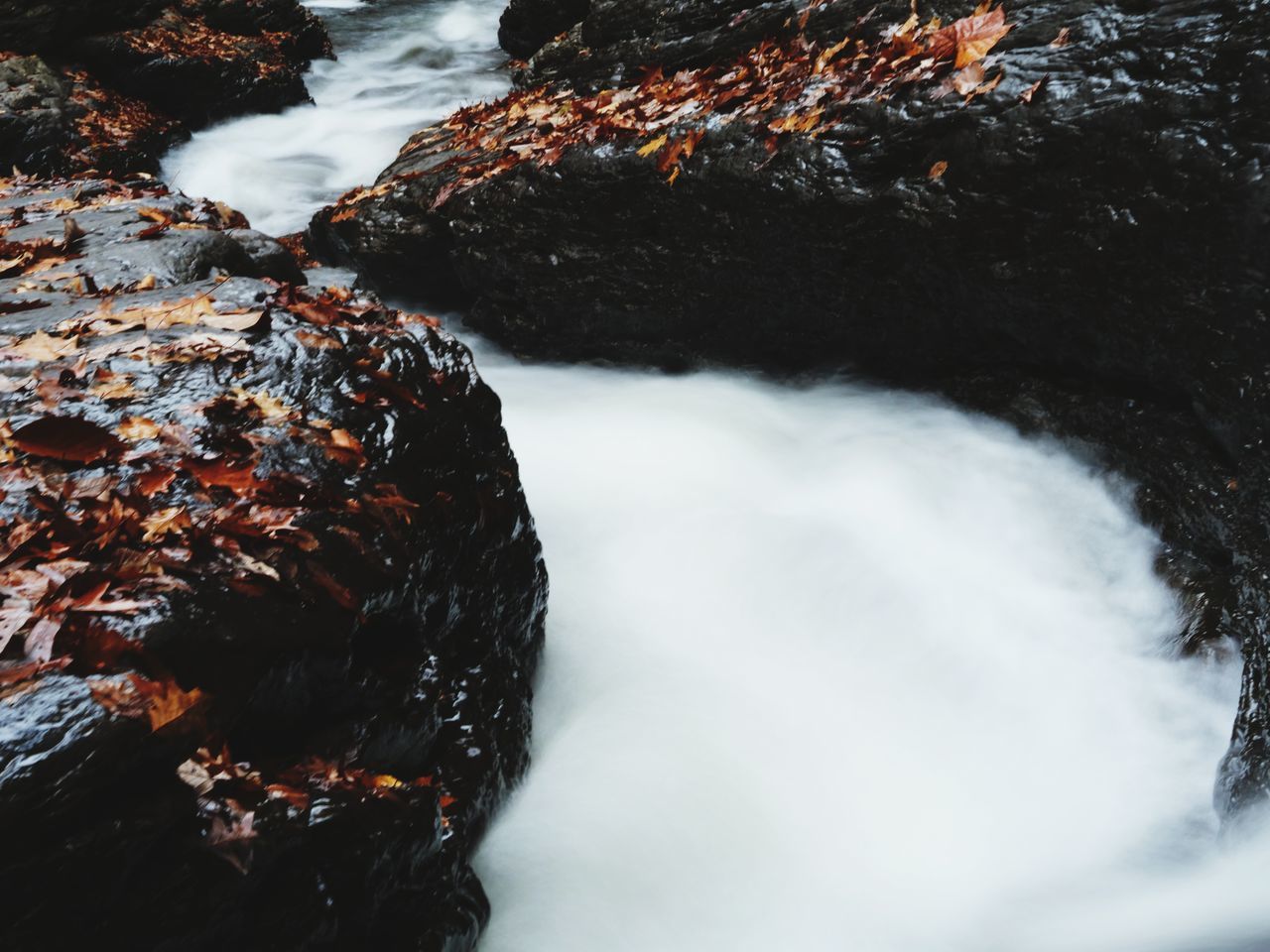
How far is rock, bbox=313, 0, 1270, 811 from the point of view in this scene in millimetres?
3320

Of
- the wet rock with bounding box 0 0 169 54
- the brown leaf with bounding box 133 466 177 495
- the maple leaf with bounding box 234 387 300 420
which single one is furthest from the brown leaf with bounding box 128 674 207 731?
the wet rock with bounding box 0 0 169 54

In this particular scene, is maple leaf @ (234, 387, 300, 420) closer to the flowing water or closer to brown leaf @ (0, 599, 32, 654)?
brown leaf @ (0, 599, 32, 654)

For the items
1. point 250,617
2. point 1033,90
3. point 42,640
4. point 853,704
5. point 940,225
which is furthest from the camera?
point 940,225

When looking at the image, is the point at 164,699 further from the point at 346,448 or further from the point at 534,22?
the point at 534,22

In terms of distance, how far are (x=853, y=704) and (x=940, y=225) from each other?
2444 mm

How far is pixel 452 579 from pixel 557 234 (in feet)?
11.2

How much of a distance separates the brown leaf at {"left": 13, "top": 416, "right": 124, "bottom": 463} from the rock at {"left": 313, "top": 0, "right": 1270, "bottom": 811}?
344 centimetres

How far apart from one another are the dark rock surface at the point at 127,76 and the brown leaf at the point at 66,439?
27.2ft

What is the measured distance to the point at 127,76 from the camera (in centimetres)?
1010

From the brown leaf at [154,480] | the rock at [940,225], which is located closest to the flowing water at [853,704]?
the rock at [940,225]

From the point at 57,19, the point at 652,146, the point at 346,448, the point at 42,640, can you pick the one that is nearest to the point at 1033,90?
the point at 652,146

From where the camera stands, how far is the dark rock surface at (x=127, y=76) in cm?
880

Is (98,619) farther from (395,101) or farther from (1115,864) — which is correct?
(395,101)

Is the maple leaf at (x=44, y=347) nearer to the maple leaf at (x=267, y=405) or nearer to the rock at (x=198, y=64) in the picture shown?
the maple leaf at (x=267, y=405)
